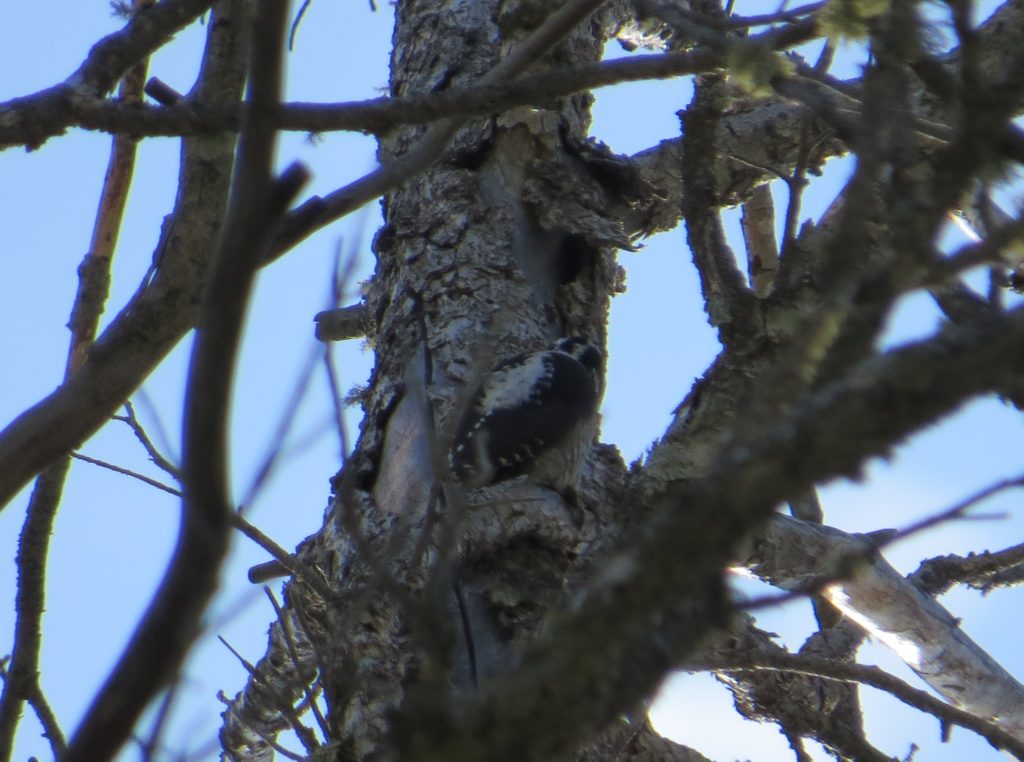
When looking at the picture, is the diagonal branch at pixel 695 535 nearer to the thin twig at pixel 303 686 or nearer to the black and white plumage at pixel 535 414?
the thin twig at pixel 303 686

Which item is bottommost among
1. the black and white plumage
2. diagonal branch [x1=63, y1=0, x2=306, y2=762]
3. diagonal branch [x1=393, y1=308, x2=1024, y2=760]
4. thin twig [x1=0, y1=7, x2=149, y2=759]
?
diagonal branch [x1=393, y1=308, x2=1024, y2=760]

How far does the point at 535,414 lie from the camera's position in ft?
11.0

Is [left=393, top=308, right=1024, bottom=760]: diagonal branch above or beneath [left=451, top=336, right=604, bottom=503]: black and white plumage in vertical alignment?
beneath

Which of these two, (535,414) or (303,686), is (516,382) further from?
(303,686)

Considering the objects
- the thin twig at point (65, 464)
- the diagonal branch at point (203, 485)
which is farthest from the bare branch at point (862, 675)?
the diagonal branch at point (203, 485)

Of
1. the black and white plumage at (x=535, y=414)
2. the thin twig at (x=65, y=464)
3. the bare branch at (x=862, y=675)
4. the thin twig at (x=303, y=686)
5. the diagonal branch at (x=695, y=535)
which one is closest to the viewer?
the diagonal branch at (x=695, y=535)

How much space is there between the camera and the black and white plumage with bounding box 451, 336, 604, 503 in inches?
121

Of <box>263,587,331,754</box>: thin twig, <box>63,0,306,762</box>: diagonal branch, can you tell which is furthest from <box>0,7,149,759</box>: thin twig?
<box>63,0,306,762</box>: diagonal branch

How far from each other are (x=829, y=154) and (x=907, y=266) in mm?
3196

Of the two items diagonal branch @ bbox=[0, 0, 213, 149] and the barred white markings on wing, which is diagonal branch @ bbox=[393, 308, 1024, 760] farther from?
the barred white markings on wing

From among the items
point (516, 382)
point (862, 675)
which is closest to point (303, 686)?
point (862, 675)

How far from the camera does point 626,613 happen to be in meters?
0.85

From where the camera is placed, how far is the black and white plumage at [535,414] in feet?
10.1

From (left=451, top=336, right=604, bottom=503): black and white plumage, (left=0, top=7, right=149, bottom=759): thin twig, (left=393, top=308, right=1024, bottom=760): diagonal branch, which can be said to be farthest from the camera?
(left=451, top=336, right=604, bottom=503): black and white plumage
